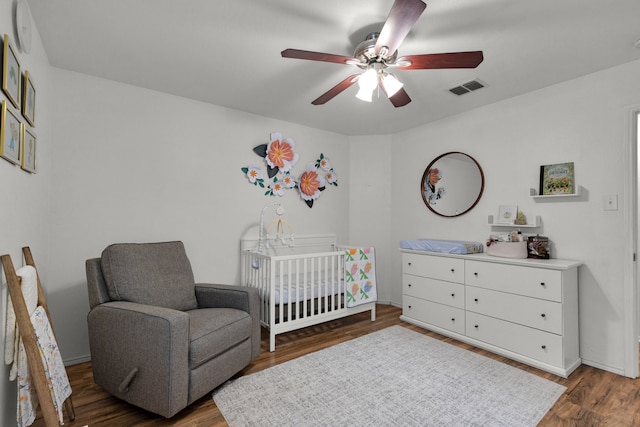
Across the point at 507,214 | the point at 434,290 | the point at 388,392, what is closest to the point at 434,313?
the point at 434,290

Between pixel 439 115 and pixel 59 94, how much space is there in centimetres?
347

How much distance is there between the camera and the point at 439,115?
131 inches

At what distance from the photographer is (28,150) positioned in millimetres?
1658

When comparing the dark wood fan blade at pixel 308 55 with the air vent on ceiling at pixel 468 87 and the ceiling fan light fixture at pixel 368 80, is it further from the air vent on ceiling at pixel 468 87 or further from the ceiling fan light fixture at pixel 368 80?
the air vent on ceiling at pixel 468 87

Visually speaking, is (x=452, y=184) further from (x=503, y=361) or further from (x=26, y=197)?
(x=26, y=197)

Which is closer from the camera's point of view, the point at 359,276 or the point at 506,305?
the point at 506,305

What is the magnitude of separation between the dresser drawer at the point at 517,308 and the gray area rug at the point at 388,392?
372 mm

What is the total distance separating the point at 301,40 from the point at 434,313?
8.88ft

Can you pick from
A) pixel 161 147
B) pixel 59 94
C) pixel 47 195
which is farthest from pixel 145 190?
pixel 59 94

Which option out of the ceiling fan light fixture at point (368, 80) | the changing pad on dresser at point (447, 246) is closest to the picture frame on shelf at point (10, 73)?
the ceiling fan light fixture at point (368, 80)

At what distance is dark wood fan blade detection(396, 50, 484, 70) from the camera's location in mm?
1544

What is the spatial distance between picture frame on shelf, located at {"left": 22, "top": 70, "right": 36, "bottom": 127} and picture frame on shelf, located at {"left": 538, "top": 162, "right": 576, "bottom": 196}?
11.8ft

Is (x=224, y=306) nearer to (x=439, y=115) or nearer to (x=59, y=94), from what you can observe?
(x=59, y=94)

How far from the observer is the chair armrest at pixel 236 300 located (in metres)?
2.22
